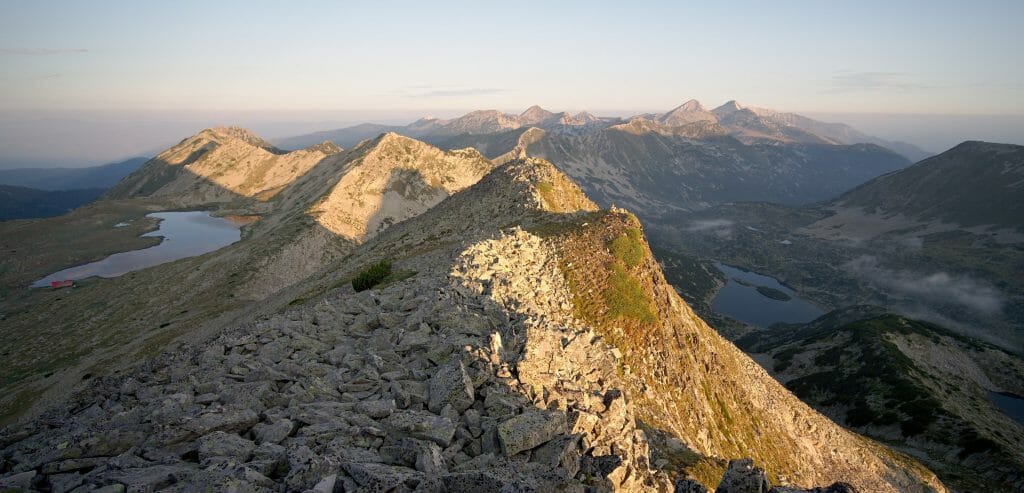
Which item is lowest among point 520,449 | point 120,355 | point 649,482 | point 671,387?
point 120,355

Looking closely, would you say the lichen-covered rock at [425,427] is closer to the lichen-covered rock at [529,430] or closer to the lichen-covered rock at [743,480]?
the lichen-covered rock at [529,430]

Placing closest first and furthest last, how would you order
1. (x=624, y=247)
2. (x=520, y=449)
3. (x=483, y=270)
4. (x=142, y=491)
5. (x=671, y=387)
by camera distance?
(x=142, y=491), (x=520, y=449), (x=483, y=270), (x=671, y=387), (x=624, y=247)

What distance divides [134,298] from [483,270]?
3356 inches

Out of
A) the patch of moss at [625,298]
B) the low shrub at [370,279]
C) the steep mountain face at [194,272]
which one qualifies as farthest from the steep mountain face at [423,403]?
the steep mountain face at [194,272]

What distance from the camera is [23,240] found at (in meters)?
130

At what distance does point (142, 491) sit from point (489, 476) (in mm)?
6791

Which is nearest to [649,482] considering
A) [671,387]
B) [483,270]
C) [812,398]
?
[483,270]

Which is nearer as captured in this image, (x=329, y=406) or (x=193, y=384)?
(x=329, y=406)

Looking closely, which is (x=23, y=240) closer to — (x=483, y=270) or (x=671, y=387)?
(x=483, y=270)

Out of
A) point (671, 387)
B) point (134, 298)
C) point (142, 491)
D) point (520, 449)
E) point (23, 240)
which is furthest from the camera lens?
point (23, 240)

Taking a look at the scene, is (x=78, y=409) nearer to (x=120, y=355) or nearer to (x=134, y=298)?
(x=120, y=355)

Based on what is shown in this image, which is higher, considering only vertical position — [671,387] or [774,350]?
[671,387]

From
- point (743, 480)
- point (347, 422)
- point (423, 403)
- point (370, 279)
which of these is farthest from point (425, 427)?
point (370, 279)

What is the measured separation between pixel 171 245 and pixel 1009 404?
235 metres
